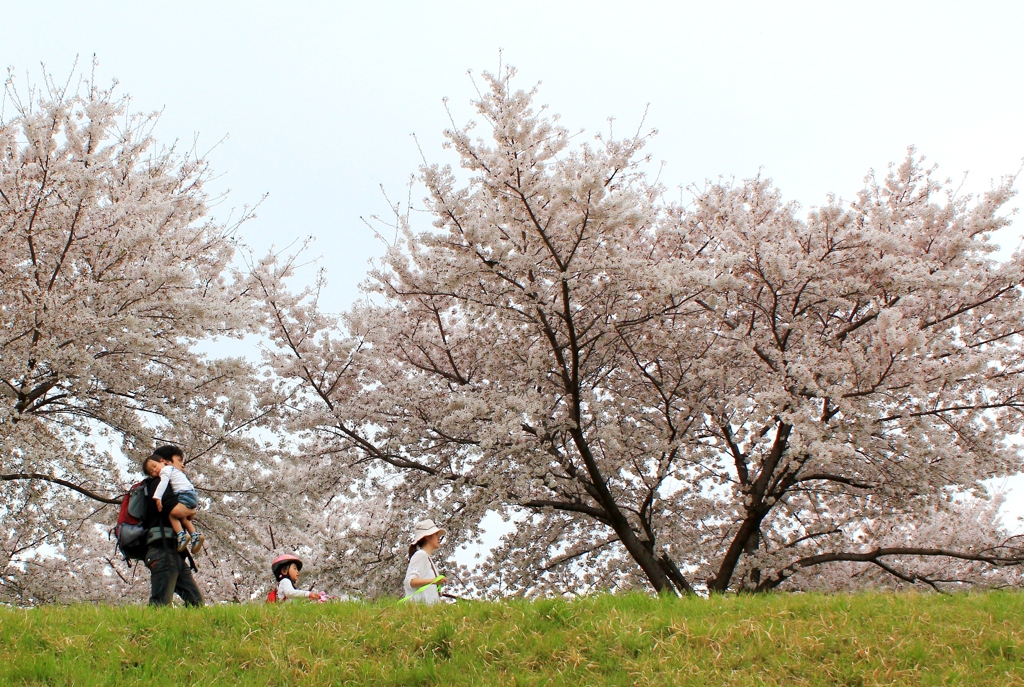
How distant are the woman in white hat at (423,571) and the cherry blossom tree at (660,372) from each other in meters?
2.96

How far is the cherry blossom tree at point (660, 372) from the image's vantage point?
10508 mm

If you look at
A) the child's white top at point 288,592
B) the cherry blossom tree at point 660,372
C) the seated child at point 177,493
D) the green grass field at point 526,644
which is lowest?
the green grass field at point 526,644

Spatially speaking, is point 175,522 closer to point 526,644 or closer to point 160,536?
point 160,536

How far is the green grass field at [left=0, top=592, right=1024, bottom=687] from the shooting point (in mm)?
5301

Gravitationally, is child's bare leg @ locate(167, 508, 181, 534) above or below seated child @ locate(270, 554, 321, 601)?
above

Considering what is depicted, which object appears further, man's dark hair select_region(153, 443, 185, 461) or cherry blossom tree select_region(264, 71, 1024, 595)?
cherry blossom tree select_region(264, 71, 1024, 595)

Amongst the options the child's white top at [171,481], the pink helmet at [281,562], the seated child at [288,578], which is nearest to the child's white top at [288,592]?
the seated child at [288,578]

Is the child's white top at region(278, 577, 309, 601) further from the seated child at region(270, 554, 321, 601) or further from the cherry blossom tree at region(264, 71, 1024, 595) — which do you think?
the cherry blossom tree at region(264, 71, 1024, 595)

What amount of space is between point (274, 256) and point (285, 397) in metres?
2.65

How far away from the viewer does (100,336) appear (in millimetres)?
10609

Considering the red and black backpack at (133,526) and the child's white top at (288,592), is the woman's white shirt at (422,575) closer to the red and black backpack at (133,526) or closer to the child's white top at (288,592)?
the child's white top at (288,592)

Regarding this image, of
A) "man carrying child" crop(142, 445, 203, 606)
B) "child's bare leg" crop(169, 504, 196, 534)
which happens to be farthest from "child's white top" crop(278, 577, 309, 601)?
"child's bare leg" crop(169, 504, 196, 534)

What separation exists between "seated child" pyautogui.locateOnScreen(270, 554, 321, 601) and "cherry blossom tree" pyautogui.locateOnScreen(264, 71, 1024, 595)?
308cm

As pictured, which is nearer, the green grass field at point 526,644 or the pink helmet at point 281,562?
the green grass field at point 526,644
